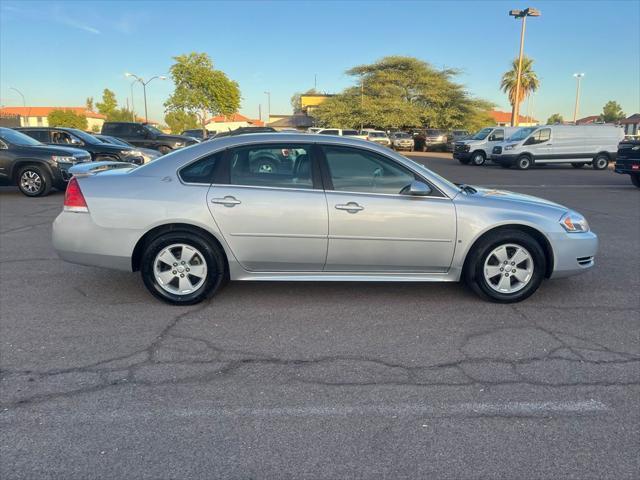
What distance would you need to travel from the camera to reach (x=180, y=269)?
14.4 ft

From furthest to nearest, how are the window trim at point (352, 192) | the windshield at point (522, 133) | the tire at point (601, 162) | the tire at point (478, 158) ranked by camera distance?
the tire at point (478, 158) < the tire at point (601, 162) < the windshield at point (522, 133) < the window trim at point (352, 192)

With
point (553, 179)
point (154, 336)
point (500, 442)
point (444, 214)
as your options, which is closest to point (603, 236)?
point (444, 214)

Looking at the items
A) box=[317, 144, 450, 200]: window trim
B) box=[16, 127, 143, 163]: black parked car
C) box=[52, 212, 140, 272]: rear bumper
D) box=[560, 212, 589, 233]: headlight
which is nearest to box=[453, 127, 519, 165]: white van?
box=[16, 127, 143, 163]: black parked car

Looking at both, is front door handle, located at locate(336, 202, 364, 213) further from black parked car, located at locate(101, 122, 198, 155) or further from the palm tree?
the palm tree

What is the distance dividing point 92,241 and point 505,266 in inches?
149

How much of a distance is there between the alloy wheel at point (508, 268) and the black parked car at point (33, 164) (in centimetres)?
1006

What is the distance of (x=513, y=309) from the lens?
14.8ft

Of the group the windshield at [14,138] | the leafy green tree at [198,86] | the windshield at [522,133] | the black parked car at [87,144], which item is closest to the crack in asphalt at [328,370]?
the windshield at [14,138]

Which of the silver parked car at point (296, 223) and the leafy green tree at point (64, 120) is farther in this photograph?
the leafy green tree at point (64, 120)

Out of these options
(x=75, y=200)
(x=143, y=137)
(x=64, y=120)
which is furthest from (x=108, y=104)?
(x=75, y=200)

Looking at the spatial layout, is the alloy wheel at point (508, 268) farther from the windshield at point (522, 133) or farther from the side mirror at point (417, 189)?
the windshield at point (522, 133)

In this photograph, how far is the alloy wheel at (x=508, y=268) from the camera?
4.50 m

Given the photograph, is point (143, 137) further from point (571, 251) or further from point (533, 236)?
point (571, 251)

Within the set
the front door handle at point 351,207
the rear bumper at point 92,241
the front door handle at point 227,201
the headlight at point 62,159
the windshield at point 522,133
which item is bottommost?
the rear bumper at point 92,241
